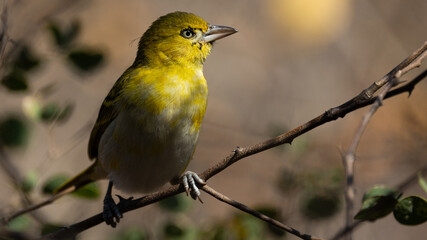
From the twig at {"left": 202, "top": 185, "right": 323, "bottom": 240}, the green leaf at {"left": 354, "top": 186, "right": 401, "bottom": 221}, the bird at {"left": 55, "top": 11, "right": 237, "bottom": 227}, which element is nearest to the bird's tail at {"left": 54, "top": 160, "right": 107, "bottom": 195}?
the bird at {"left": 55, "top": 11, "right": 237, "bottom": 227}

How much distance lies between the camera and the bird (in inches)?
120

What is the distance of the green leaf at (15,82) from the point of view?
2.78 metres

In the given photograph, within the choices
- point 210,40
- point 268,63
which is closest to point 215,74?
point 268,63

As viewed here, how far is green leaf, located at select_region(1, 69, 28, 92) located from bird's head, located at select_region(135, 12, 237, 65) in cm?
88

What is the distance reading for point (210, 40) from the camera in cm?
352

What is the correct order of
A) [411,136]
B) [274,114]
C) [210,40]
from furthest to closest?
[274,114] → [411,136] → [210,40]

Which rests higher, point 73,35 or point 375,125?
point 73,35

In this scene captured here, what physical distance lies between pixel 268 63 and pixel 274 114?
1241 millimetres

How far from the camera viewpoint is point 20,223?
9.66 ft

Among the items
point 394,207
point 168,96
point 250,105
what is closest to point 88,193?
point 168,96

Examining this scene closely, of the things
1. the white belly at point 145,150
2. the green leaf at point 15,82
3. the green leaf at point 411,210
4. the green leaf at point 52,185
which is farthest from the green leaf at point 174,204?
the green leaf at point 411,210

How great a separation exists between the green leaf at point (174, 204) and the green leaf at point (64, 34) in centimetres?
111

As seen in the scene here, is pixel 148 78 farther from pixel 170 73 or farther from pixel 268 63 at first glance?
pixel 268 63

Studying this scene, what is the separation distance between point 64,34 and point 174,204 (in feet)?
4.00
